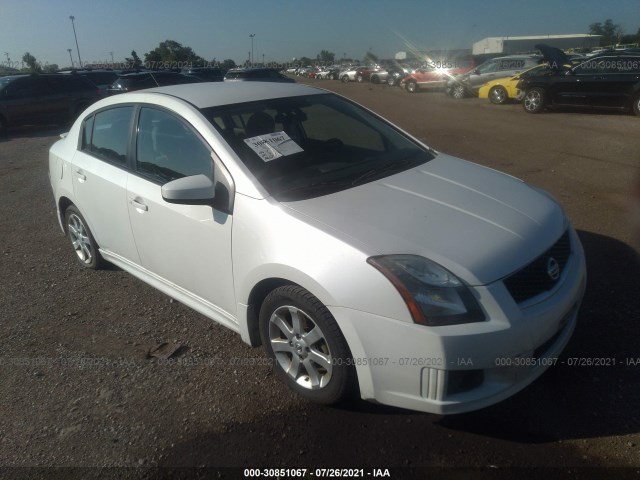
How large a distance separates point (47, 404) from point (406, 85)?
25.1 m

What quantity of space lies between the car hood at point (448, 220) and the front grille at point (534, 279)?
40mm

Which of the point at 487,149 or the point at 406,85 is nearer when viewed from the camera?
the point at 487,149

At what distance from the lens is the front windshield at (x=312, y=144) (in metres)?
3.03

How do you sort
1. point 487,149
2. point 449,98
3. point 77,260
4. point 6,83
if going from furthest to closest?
point 449,98, point 6,83, point 487,149, point 77,260

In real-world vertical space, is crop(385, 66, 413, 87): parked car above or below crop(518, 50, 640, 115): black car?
below

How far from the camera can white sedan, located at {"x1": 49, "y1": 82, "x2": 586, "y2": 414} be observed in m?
2.31

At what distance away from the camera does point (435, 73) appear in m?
23.7

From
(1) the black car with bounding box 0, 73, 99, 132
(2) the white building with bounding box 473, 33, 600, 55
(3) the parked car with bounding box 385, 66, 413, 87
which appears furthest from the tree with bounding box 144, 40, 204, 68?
(2) the white building with bounding box 473, 33, 600, 55

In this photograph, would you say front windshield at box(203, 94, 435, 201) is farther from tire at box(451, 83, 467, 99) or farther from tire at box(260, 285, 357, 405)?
tire at box(451, 83, 467, 99)

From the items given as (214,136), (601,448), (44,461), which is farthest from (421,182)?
(44,461)

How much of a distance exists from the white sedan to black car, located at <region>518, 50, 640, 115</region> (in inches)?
439

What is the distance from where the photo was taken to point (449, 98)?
20391 mm

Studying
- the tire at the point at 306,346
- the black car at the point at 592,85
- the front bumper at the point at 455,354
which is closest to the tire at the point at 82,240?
the tire at the point at 306,346

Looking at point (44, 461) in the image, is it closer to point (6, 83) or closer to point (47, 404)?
point (47, 404)
